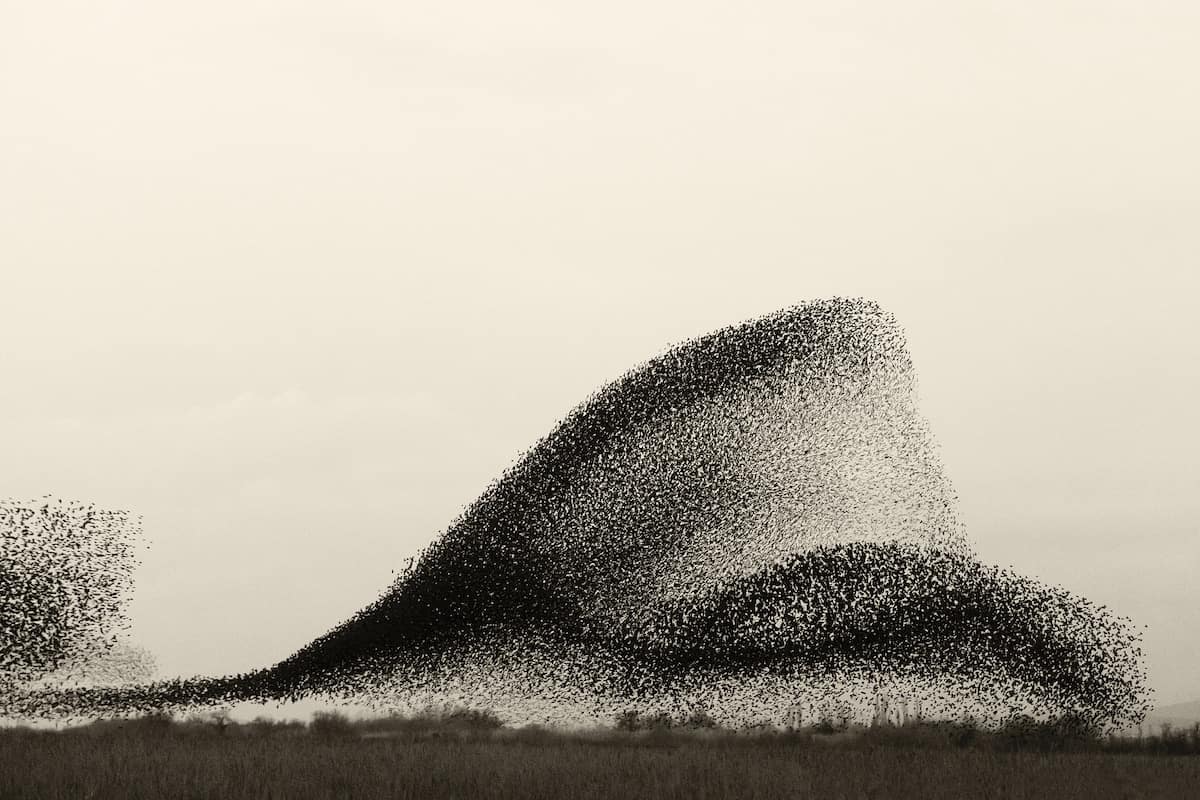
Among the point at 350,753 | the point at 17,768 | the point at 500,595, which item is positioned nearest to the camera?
the point at 17,768

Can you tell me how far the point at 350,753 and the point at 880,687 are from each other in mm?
11540

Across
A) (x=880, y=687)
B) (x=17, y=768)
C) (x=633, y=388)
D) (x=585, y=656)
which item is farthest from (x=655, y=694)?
(x=17, y=768)

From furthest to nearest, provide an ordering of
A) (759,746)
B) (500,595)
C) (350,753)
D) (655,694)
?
(500,595) → (655,694) → (759,746) → (350,753)

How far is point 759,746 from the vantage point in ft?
65.6

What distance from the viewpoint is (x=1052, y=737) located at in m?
22.2

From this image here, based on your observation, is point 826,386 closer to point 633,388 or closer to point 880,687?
point 633,388

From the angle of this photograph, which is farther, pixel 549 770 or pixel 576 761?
pixel 576 761

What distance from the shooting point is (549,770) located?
557 inches

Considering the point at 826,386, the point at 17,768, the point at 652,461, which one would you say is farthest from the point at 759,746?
the point at 17,768

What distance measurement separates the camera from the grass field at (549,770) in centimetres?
1214

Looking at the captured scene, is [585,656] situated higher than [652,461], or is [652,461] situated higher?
[652,461]

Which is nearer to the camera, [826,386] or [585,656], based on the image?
[585,656]

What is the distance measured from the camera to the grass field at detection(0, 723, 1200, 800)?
39.8 ft

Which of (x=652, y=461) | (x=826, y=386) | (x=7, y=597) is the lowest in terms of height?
(x=7, y=597)
